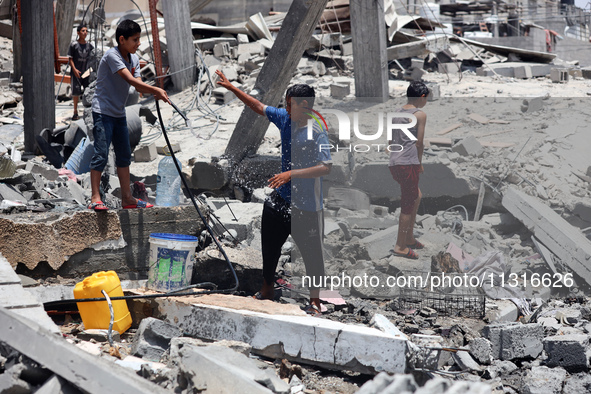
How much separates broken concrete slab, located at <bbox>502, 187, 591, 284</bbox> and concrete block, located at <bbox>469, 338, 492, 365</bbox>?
1837 mm

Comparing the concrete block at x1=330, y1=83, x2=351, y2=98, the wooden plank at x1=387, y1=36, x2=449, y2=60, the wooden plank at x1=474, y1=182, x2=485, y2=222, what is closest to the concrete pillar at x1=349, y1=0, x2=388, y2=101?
the concrete block at x1=330, y1=83, x2=351, y2=98

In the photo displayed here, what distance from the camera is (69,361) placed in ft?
8.92

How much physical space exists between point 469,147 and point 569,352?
360 cm

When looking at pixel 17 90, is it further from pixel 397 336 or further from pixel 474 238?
pixel 397 336

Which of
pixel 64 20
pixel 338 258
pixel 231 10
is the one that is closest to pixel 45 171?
pixel 338 258

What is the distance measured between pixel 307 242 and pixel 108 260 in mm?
1694

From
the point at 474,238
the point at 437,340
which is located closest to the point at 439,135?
the point at 474,238

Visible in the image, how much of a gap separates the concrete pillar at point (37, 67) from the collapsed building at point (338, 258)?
167mm

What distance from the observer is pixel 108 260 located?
4809 mm

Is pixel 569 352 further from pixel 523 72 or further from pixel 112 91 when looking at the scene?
pixel 523 72

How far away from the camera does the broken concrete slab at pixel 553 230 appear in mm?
5137

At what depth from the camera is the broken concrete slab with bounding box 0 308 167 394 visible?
262cm

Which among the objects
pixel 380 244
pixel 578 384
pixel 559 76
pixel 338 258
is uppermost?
pixel 559 76

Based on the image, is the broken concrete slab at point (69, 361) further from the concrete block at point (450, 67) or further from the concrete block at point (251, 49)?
the concrete block at point (450, 67)
